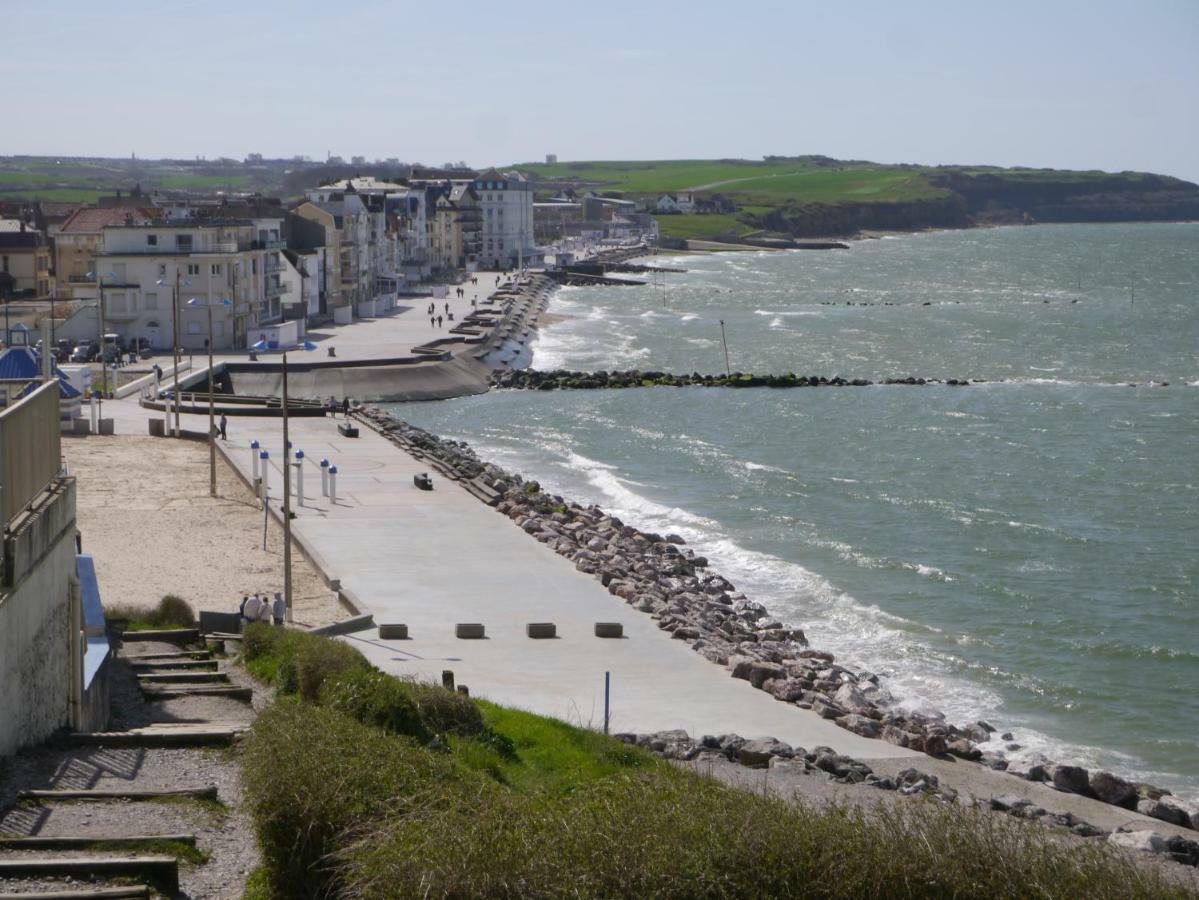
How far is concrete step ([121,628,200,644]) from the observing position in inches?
717

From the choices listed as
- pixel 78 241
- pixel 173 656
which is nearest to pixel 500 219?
pixel 78 241

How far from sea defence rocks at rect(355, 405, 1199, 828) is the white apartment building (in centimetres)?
2551

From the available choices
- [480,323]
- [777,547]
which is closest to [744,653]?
[777,547]

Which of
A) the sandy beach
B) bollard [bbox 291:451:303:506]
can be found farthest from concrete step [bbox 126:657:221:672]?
bollard [bbox 291:451:303:506]

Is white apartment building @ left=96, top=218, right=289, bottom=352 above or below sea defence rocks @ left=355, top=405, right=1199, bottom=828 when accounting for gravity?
above

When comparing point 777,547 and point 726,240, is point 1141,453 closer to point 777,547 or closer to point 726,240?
point 777,547

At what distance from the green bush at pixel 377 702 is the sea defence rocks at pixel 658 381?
48807mm

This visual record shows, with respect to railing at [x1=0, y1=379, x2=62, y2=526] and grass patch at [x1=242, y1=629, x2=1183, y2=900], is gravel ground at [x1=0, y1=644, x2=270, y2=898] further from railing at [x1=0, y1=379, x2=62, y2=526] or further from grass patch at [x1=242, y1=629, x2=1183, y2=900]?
railing at [x1=0, y1=379, x2=62, y2=526]

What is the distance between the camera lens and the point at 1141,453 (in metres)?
45.1

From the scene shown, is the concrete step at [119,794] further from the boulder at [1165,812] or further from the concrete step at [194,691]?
the boulder at [1165,812]

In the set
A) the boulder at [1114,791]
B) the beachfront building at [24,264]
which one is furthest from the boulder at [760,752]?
the beachfront building at [24,264]

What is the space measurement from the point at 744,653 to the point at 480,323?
183ft

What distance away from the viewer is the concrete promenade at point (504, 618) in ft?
65.3

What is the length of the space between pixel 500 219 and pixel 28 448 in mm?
130041
